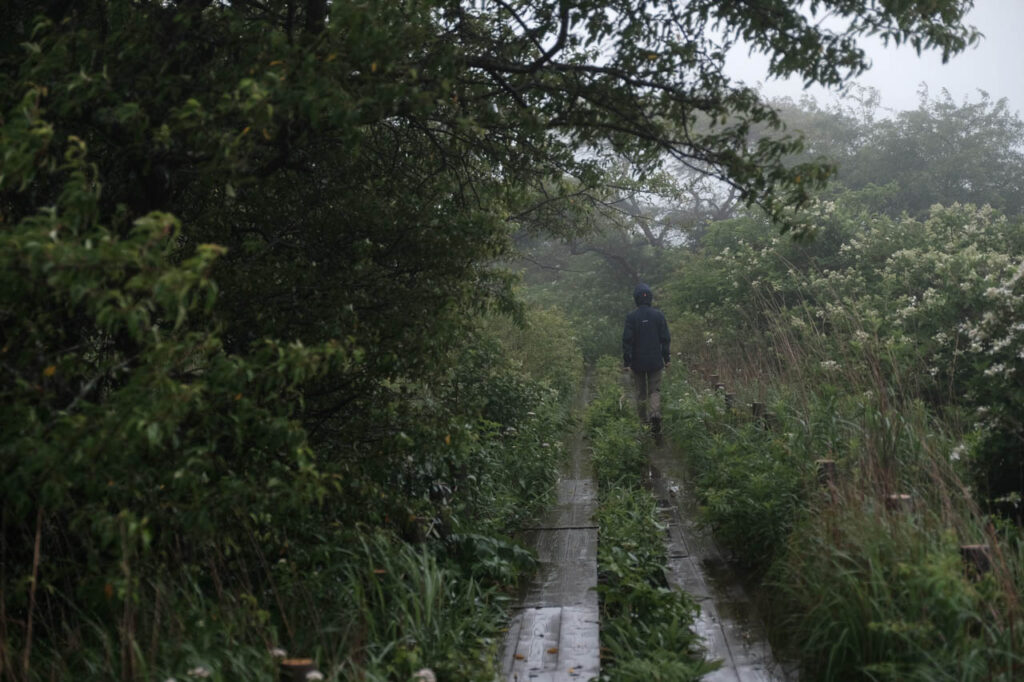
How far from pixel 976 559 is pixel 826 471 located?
148cm

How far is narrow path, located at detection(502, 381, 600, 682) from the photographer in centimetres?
467

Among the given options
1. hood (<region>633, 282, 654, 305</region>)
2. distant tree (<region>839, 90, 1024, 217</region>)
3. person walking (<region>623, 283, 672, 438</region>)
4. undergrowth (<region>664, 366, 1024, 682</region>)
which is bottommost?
undergrowth (<region>664, 366, 1024, 682</region>)

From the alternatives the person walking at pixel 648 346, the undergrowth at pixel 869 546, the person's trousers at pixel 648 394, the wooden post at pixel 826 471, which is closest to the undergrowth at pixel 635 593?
the undergrowth at pixel 869 546

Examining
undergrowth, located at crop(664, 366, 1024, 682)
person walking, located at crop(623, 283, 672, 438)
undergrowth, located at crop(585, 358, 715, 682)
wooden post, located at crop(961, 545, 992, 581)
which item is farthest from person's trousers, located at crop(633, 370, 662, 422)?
wooden post, located at crop(961, 545, 992, 581)

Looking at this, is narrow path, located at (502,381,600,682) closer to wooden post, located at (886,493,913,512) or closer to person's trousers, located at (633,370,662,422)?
wooden post, located at (886,493,913,512)

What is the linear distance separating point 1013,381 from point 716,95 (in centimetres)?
245

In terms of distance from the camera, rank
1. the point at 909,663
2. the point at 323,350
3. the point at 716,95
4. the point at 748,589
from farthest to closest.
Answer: the point at 748,589 < the point at 716,95 < the point at 909,663 < the point at 323,350

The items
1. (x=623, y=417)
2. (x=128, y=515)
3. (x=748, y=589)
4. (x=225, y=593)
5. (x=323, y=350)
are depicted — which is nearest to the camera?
(x=128, y=515)

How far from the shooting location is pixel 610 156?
22.8ft

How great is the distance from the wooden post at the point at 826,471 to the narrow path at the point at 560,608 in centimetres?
159

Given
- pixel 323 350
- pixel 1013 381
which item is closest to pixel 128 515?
pixel 323 350

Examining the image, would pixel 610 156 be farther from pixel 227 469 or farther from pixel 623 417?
pixel 623 417

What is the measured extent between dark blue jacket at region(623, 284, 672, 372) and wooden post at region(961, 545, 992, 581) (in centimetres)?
765

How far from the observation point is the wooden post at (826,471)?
5.62 metres
